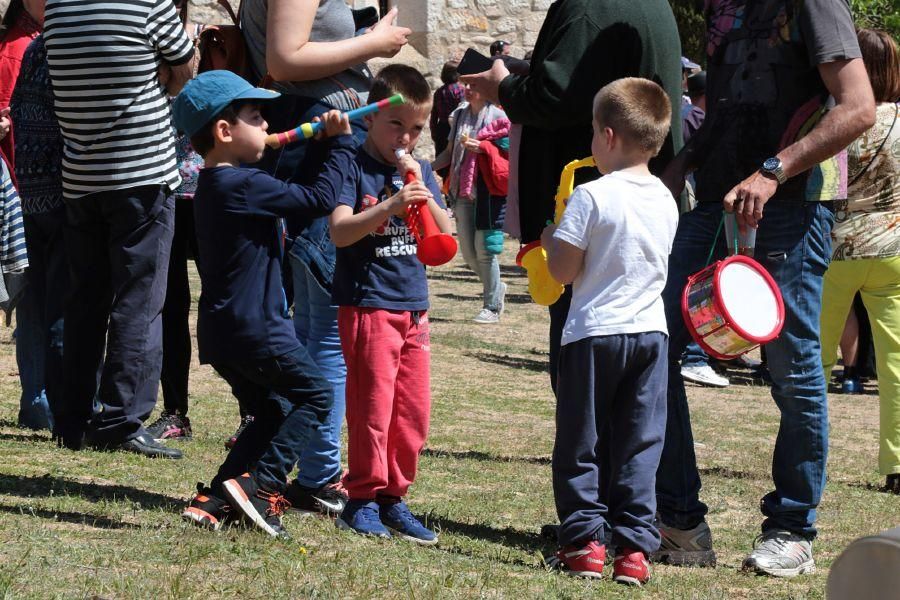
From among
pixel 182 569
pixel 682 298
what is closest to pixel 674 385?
pixel 682 298

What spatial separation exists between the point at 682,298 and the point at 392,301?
886 mm

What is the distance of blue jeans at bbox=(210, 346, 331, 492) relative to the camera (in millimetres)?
4004

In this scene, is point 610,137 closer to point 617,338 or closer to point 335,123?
point 617,338

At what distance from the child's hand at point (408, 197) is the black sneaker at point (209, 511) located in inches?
38.8

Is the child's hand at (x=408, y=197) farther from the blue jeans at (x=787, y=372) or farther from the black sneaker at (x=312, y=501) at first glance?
the black sneaker at (x=312, y=501)

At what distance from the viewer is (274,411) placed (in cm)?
413

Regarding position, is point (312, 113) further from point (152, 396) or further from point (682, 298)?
point (152, 396)

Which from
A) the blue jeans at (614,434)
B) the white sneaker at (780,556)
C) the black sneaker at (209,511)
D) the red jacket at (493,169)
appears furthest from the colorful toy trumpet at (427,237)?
the red jacket at (493,169)

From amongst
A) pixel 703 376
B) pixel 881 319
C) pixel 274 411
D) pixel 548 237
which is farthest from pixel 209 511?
pixel 703 376

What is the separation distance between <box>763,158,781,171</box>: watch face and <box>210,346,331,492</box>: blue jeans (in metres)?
1.44

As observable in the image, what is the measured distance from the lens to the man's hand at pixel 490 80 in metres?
4.55

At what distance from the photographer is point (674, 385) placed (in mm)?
4281

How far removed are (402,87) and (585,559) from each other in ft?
5.06

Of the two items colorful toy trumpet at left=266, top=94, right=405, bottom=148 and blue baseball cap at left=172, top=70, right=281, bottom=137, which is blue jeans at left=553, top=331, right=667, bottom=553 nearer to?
colorful toy trumpet at left=266, top=94, right=405, bottom=148
